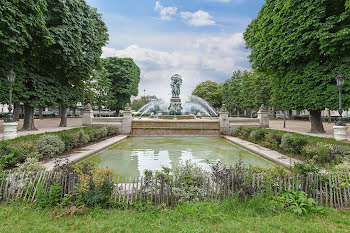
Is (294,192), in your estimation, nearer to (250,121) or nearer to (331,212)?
(331,212)

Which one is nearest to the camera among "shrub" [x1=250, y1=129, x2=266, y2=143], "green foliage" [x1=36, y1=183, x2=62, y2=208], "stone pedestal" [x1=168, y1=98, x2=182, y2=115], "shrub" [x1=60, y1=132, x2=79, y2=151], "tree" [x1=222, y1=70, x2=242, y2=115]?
"green foliage" [x1=36, y1=183, x2=62, y2=208]

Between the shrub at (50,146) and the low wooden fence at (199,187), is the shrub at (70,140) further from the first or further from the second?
the low wooden fence at (199,187)

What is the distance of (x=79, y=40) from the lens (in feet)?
50.4

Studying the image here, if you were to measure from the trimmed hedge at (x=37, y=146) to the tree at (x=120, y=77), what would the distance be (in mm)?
30264

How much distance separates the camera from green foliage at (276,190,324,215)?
4176 mm

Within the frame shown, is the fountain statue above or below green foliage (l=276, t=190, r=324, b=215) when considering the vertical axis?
above

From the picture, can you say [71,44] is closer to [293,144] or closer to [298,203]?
[293,144]

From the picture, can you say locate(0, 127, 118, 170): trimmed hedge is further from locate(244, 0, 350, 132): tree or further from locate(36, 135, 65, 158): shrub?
locate(244, 0, 350, 132): tree

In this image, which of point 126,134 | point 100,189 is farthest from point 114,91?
point 100,189

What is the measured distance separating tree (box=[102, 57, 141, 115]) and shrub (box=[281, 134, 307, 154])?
36805 mm

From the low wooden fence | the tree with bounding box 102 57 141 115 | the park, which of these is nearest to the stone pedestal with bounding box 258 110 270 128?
the park

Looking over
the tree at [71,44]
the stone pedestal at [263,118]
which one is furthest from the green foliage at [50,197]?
the stone pedestal at [263,118]

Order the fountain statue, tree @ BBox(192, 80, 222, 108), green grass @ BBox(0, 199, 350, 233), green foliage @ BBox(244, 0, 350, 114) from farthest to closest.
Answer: tree @ BBox(192, 80, 222, 108) → the fountain statue → green foliage @ BBox(244, 0, 350, 114) → green grass @ BBox(0, 199, 350, 233)

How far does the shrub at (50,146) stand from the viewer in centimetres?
870
